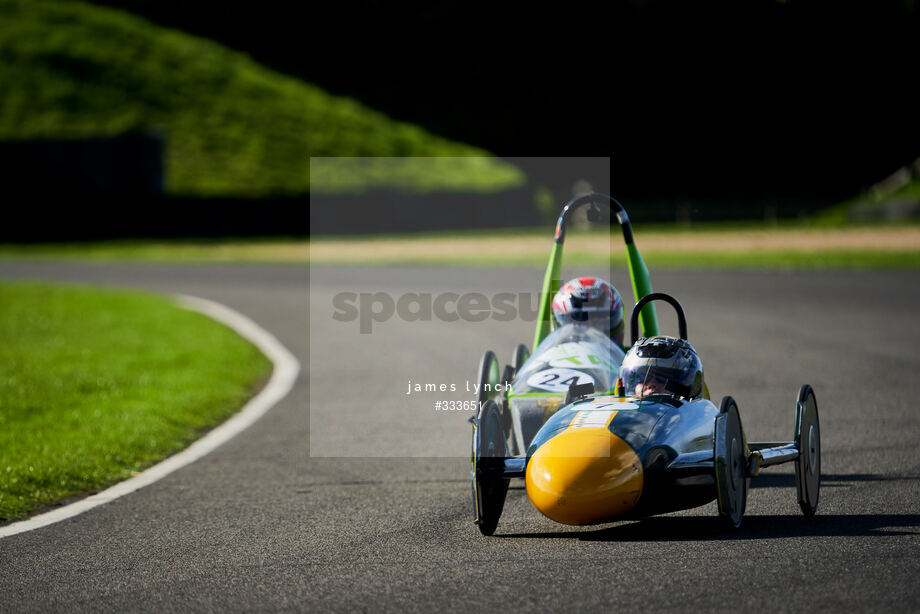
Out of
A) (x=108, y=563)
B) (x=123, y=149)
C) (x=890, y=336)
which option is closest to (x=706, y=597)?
(x=108, y=563)

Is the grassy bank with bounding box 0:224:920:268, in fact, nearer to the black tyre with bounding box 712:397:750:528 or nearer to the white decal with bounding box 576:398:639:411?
the black tyre with bounding box 712:397:750:528

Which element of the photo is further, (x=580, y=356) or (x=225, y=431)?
(x=225, y=431)

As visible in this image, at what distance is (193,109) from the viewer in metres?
61.8

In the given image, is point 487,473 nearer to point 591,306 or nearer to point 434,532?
point 434,532

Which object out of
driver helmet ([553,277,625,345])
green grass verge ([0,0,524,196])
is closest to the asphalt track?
driver helmet ([553,277,625,345])

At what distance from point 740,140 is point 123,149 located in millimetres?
36516

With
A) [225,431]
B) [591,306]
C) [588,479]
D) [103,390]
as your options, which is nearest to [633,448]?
[588,479]

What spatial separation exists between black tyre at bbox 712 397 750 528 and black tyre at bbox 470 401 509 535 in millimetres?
1032

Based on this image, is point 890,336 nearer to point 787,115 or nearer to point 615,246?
A: point 615,246

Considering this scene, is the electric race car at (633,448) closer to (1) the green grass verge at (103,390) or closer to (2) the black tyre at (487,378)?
(2) the black tyre at (487,378)

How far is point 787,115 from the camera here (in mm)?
68438

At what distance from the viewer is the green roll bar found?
7242 mm

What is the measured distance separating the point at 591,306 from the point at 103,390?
5.86 m

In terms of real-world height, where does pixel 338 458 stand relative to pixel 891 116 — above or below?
below
